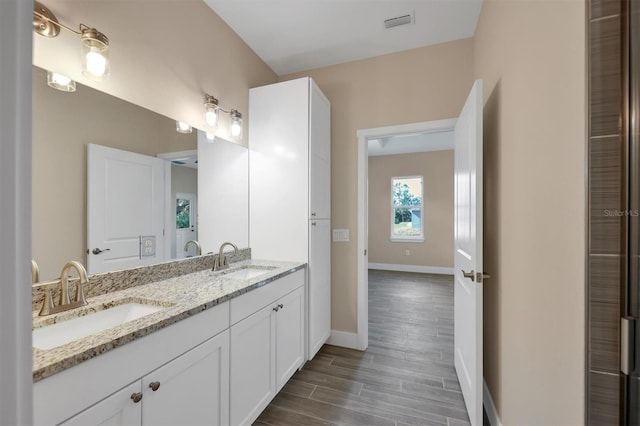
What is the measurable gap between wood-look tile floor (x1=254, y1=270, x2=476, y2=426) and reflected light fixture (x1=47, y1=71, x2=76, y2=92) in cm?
206

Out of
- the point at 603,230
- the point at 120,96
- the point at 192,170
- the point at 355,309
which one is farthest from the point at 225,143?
the point at 603,230

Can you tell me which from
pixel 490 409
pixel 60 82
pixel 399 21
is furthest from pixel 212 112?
pixel 490 409

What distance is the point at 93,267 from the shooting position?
1.39m

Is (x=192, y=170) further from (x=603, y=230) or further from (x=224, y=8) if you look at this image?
(x=603, y=230)

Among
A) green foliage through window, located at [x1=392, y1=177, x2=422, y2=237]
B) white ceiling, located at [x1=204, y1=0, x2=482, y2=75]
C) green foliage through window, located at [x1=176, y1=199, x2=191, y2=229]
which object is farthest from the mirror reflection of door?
green foliage through window, located at [x1=392, y1=177, x2=422, y2=237]

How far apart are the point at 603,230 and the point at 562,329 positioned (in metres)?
0.40

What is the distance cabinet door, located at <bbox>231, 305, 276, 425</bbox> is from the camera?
1.48 meters

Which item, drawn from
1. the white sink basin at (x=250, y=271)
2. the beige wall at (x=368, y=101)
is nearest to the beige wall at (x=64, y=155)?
the white sink basin at (x=250, y=271)

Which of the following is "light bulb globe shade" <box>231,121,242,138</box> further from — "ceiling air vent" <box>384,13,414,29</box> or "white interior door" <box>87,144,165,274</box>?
"ceiling air vent" <box>384,13,414,29</box>

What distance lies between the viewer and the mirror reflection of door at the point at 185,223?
190 cm

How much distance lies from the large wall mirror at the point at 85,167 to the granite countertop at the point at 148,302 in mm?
213

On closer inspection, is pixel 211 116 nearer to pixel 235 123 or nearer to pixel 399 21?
pixel 235 123

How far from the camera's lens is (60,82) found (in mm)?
1267

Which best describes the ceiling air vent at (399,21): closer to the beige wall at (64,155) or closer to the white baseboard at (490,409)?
the beige wall at (64,155)
